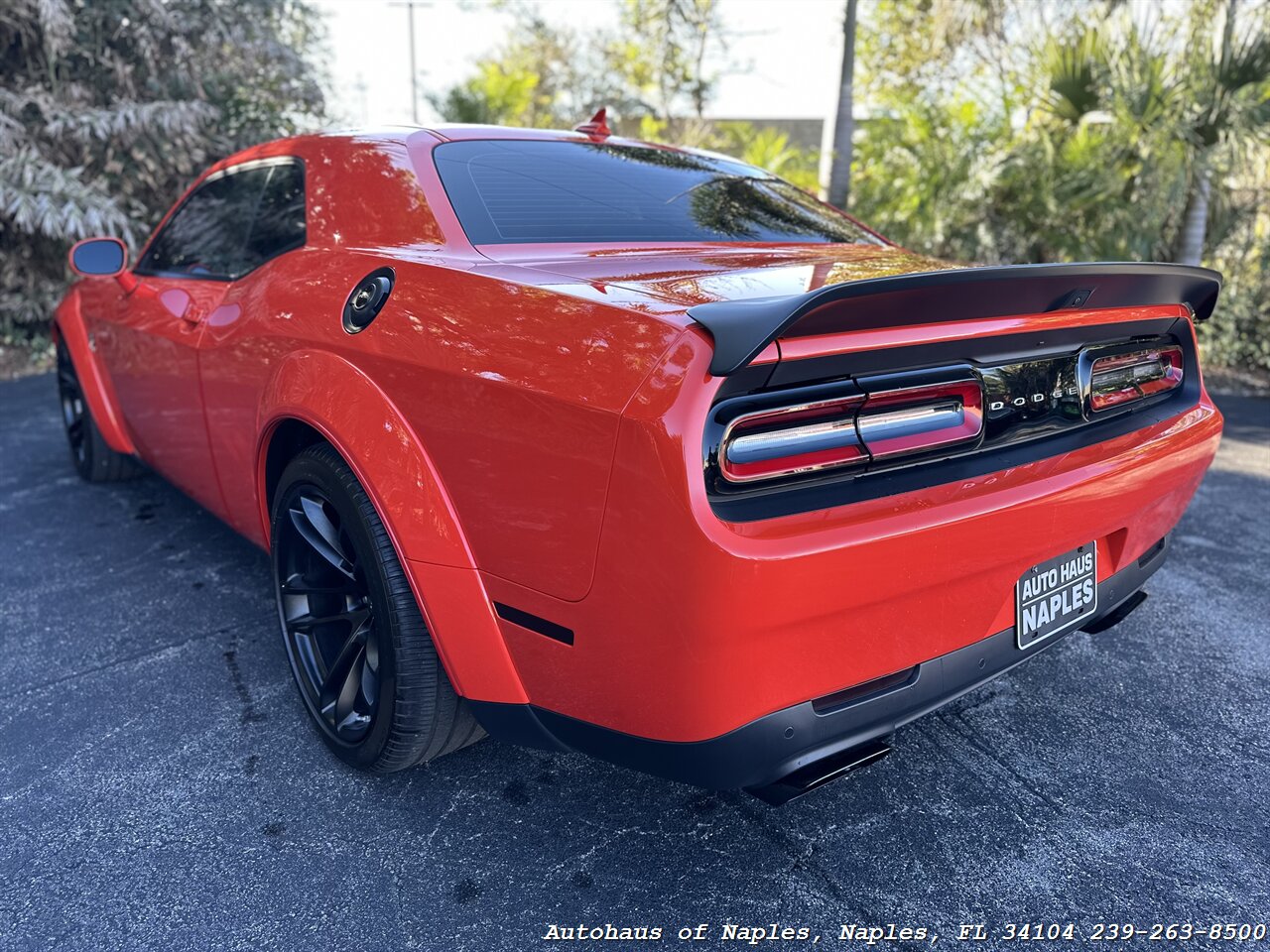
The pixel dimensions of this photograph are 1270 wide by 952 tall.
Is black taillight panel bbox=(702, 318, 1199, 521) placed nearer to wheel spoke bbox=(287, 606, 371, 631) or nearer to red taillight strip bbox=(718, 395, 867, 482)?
red taillight strip bbox=(718, 395, 867, 482)

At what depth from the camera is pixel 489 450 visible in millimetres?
1639

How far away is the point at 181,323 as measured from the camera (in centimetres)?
283

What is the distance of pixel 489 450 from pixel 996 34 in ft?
51.9

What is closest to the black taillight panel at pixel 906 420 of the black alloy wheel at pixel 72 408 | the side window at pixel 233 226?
the side window at pixel 233 226

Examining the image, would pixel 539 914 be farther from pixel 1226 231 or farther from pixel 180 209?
pixel 1226 231

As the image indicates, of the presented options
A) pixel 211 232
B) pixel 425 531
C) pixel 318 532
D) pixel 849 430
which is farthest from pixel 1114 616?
pixel 211 232

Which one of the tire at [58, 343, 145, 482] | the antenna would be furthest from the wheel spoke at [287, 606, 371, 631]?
the tire at [58, 343, 145, 482]

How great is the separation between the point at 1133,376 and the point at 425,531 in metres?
1.64

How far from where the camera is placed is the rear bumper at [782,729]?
58.4 inches

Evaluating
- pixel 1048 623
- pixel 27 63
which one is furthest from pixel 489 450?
pixel 27 63

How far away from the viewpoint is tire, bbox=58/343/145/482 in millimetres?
4121

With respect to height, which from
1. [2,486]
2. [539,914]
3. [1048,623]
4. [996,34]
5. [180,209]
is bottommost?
[2,486]

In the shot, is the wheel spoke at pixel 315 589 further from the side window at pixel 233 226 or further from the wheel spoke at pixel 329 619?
the side window at pixel 233 226

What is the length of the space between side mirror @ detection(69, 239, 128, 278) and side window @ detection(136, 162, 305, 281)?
12 cm
